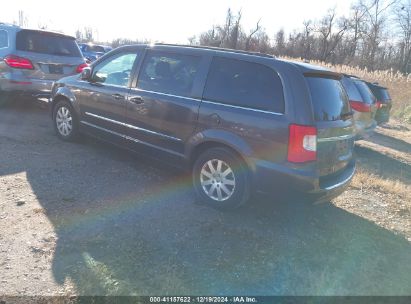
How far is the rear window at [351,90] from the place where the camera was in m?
8.89

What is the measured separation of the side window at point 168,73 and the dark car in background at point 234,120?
0.05 ft

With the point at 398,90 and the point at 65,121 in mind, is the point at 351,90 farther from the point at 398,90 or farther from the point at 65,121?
the point at 398,90

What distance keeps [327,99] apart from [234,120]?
104 centimetres

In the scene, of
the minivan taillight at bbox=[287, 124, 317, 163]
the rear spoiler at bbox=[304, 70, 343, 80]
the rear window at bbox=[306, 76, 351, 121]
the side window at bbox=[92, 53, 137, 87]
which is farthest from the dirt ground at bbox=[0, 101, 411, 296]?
the rear spoiler at bbox=[304, 70, 343, 80]

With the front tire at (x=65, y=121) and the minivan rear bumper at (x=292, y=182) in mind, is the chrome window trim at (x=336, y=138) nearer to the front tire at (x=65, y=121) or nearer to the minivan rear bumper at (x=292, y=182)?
the minivan rear bumper at (x=292, y=182)

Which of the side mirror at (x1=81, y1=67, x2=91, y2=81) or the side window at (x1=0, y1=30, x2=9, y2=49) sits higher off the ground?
the side window at (x1=0, y1=30, x2=9, y2=49)

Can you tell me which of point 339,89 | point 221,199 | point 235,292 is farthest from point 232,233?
point 339,89

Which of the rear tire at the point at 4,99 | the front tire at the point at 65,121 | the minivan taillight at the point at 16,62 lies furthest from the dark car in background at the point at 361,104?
the rear tire at the point at 4,99

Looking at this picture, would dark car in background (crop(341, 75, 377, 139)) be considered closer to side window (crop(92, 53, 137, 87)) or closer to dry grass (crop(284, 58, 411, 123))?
side window (crop(92, 53, 137, 87))

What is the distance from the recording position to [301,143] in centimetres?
385

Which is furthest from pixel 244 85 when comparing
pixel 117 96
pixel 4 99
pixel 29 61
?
pixel 4 99

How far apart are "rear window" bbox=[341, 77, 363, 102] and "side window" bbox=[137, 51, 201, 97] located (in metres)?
5.19

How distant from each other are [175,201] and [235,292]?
180cm

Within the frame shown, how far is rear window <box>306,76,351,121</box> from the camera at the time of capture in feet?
13.3
